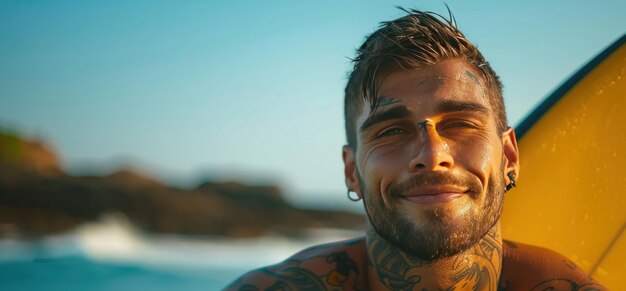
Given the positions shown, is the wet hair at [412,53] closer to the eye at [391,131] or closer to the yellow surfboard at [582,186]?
the eye at [391,131]

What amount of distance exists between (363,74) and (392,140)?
0.20 meters

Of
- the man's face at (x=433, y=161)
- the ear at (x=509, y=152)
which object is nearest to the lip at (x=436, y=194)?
the man's face at (x=433, y=161)

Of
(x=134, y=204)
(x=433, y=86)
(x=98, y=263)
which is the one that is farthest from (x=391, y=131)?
(x=134, y=204)

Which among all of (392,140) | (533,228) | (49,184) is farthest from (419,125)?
(49,184)

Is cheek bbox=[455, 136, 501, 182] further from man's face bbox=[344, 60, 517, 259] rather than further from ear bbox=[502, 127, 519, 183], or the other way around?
ear bbox=[502, 127, 519, 183]

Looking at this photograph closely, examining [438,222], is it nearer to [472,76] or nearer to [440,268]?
[440,268]

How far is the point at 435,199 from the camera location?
159cm

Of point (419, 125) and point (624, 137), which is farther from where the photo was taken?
point (624, 137)

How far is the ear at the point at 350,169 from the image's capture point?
6.22 ft

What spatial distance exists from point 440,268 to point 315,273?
353 mm

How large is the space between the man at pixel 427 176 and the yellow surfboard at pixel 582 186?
445 mm

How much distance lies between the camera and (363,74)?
5.92 ft

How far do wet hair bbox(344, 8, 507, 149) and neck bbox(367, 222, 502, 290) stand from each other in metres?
0.29

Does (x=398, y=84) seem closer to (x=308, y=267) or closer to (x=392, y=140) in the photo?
(x=392, y=140)
